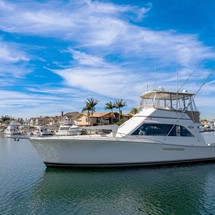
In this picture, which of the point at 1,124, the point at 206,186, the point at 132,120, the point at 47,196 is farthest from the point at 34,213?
the point at 1,124

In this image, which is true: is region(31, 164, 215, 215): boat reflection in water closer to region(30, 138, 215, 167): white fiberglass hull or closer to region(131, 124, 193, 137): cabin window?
region(30, 138, 215, 167): white fiberglass hull

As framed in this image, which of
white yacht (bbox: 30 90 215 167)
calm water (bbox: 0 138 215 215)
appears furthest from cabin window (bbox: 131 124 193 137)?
calm water (bbox: 0 138 215 215)

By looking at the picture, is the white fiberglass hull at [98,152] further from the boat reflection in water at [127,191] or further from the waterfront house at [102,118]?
the waterfront house at [102,118]

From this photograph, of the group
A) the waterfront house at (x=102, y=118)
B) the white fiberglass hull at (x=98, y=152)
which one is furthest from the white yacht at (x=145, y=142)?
the waterfront house at (x=102, y=118)

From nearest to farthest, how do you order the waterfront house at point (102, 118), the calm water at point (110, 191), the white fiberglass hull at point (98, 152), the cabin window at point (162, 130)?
the calm water at point (110, 191)
the white fiberglass hull at point (98, 152)
the cabin window at point (162, 130)
the waterfront house at point (102, 118)

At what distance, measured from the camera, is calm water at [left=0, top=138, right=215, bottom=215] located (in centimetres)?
1007

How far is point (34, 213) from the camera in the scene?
9.68 meters

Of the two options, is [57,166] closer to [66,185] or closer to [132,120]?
[66,185]

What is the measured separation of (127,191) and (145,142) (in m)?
4.64

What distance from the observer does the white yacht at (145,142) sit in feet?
52.1

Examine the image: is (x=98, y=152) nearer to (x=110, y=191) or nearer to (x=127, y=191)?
(x=110, y=191)

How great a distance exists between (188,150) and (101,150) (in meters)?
5.87

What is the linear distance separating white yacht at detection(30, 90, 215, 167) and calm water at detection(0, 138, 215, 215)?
24.7 inches

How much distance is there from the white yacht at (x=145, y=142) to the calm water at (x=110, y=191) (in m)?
0.63
